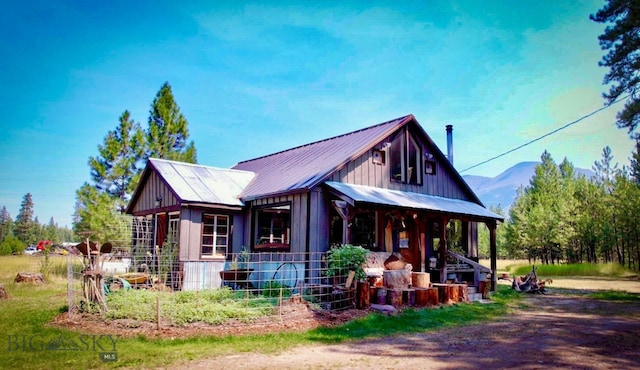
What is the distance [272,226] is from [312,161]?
9.36 feet

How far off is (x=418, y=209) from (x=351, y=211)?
2644 mm

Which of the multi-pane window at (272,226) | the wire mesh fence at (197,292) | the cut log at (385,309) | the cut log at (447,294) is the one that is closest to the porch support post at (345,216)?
the wire mesh fence at (197,292)

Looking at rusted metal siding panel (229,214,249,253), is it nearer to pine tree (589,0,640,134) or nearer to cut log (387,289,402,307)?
cut log (387,289,402,307)

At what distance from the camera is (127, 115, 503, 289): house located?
13469mm

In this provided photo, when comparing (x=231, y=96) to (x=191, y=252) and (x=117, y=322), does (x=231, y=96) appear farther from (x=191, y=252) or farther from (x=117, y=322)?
(x=117, y=322)

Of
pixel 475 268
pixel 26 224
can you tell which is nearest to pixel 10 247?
pixel 475 268

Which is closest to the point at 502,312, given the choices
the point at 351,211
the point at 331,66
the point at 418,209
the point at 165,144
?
the point at 418,209

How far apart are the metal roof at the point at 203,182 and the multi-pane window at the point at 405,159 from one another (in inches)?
229

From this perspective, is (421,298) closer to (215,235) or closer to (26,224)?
(215,235)

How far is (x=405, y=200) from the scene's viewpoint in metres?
14.6

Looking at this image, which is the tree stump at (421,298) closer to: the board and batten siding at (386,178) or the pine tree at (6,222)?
the board and batten siding at (386,178)

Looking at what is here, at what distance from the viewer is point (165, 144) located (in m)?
26.5

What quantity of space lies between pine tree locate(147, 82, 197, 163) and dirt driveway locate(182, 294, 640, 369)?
69.6ft

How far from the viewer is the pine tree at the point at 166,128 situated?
26156 millimetres
